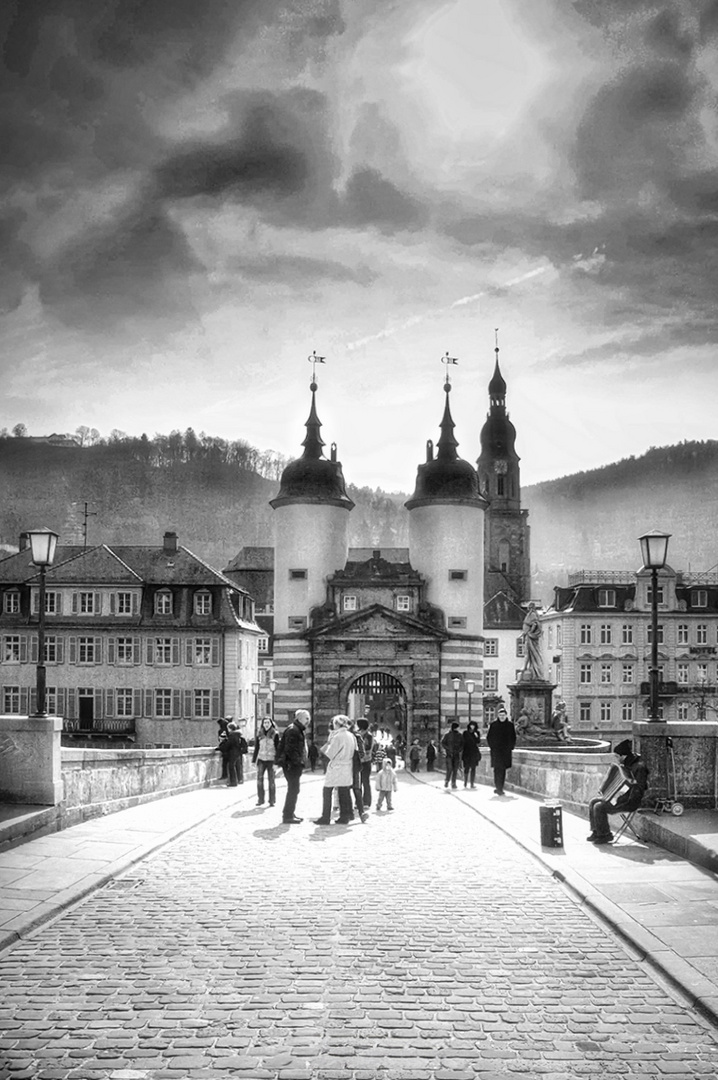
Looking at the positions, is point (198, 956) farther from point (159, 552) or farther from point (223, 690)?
point (159, 552)

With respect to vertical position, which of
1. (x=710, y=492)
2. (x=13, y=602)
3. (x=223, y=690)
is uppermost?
(x=710, y=492)

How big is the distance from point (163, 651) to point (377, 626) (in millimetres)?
11689

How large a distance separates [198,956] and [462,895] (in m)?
3.31

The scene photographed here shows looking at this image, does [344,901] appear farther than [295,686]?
No

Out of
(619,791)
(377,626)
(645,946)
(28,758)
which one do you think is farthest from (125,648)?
(645,946)

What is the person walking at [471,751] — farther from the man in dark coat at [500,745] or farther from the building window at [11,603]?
the building window at [11,603]

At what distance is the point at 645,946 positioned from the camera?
8133 millimetres

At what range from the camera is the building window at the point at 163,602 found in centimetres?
5616

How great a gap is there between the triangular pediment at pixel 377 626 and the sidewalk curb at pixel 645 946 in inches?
1500

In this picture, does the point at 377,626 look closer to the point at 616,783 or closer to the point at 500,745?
the point at 500,745

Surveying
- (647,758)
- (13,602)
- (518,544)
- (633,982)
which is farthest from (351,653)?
(518,544)

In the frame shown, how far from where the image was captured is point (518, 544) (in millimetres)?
102062

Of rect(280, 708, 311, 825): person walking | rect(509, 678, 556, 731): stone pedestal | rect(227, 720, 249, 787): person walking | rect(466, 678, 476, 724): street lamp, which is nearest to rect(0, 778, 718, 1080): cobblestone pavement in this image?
rect(280, 708, 311, 825): person walking

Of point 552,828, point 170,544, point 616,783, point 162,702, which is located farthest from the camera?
point 170,544
